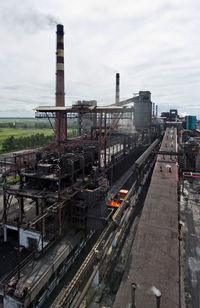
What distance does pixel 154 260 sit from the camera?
8539 millimetres

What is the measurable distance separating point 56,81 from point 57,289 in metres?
30.6

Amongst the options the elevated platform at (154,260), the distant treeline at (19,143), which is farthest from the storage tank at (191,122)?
the elevated platform at (154,260)

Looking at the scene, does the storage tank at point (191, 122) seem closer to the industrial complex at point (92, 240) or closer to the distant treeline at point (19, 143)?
the industrial complex at point (92, 240)

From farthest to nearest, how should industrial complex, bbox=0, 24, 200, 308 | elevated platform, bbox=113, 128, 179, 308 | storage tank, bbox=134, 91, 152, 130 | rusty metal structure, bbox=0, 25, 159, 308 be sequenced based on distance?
storage tank, bbox=134, 91, 152, 130 → rusty metal structure, bbox=0, 25, 159, 308 → industrial complex, bbox=0, 24, 200, 308 → elevated platform, bbox=113, 128, 179, 308

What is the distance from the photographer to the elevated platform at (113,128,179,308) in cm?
690

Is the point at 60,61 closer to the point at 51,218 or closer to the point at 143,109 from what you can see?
the point at 143,109

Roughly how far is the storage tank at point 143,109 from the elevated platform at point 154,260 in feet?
117

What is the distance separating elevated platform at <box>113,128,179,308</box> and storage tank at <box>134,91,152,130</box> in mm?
35653

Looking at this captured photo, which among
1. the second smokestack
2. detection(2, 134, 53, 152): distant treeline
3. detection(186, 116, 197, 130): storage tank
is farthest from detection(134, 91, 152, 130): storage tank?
detection(2, 134, 53, 152): distant treeline

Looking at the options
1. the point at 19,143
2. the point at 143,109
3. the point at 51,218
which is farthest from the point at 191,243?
the point at 19,143

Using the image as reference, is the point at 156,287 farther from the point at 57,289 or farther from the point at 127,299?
the point at 57,289

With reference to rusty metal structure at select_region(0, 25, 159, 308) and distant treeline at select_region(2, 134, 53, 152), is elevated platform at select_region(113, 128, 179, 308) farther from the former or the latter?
distant treeline at select_region(2, 134, 53, 152)

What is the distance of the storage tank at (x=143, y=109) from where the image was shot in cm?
4722

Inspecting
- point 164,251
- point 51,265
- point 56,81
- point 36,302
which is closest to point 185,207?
point 164,251
